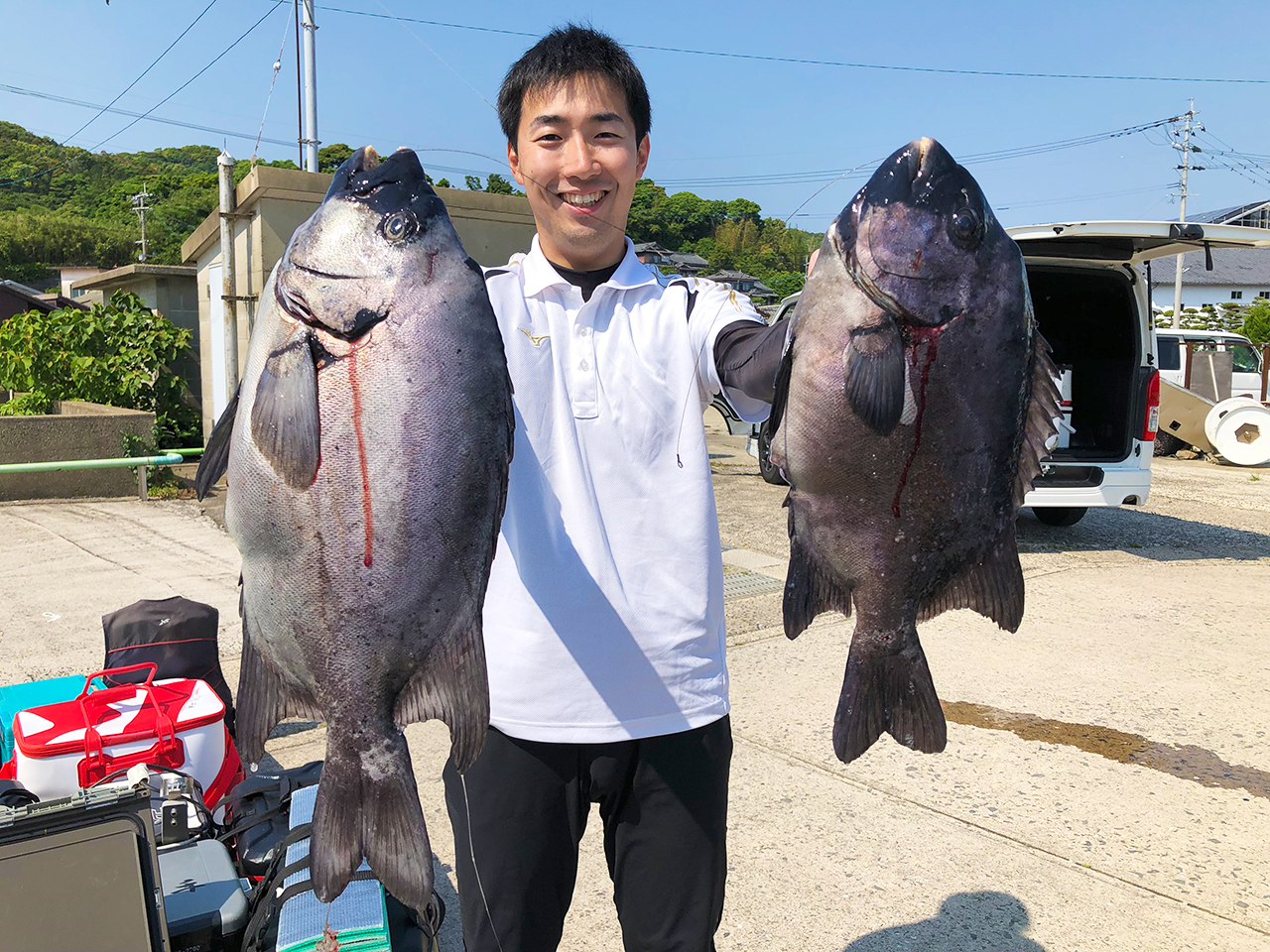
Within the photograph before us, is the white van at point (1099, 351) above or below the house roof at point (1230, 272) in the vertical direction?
below

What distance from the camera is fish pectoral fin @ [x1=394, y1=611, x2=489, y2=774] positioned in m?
1.46

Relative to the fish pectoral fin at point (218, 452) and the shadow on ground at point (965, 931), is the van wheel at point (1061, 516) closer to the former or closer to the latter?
the shadow on ground at point (965, 931)

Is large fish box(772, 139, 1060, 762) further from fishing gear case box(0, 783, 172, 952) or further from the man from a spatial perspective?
fishing gear case box(0, 783, 172, 952)

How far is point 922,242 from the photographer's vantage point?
4.91ft

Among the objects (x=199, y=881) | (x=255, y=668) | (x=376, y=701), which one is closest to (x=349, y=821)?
(x=376, y=701)

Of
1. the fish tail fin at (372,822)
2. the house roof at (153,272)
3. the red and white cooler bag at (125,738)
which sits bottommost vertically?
the red and white cooler bag at (125,738)

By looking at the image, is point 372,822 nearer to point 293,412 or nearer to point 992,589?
point 293,412

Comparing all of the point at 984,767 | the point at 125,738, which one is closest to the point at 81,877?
the point at 125,738

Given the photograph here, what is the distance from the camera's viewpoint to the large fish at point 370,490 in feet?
4.50

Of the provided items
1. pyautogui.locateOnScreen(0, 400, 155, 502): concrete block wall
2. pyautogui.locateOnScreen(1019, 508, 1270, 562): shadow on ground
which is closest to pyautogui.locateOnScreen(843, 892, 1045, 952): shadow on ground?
pyautogui.locateOnScreen(1019, 508, 1270, 562): shadow on ground

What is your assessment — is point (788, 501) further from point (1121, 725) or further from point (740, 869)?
point (1121, 725)

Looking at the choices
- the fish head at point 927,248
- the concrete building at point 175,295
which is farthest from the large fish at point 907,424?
the concrete building at point 175,295

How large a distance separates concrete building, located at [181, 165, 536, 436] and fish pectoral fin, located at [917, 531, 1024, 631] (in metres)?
4.53

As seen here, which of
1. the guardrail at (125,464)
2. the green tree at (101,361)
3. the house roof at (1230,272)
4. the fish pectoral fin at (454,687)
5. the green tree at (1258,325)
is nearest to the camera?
the fish pectoral fin at (454,687)
